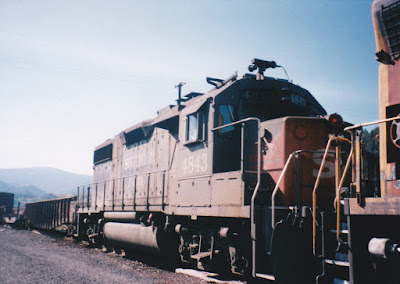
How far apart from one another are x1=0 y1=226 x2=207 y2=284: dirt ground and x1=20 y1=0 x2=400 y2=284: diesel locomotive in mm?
541

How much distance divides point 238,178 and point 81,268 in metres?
4.77

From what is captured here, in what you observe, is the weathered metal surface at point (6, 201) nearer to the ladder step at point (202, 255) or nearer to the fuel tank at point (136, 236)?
the fuel tank at point (136, 236)

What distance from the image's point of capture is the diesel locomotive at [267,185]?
414cm

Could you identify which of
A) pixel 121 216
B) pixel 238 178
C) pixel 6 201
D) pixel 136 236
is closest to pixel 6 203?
pixel 6 201

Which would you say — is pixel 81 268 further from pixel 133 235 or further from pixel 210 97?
pixel 210 97

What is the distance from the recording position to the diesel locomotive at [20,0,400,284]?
414cm

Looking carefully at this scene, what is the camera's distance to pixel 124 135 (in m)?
12.4

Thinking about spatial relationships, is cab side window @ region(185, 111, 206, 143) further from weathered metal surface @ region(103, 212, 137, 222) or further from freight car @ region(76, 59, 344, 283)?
weathered metal surface @ region(103, 212, 137, 222)

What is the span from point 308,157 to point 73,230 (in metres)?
13.5

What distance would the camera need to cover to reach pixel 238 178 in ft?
20.8

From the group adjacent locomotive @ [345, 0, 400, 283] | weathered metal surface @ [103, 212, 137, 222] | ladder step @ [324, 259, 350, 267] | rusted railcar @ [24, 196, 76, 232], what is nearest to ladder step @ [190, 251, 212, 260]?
ladder step @ [324, 259, 350, 267]

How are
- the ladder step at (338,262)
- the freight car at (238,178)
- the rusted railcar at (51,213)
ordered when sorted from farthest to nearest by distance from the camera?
the rusted railcar at (51,213)
the freight car at (238,178)
the ladder step at (338,262)

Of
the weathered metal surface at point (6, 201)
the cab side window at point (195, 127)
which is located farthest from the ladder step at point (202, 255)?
the weathered metal surface at point (6, 201)

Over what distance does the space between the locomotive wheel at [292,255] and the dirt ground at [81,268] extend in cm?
240
